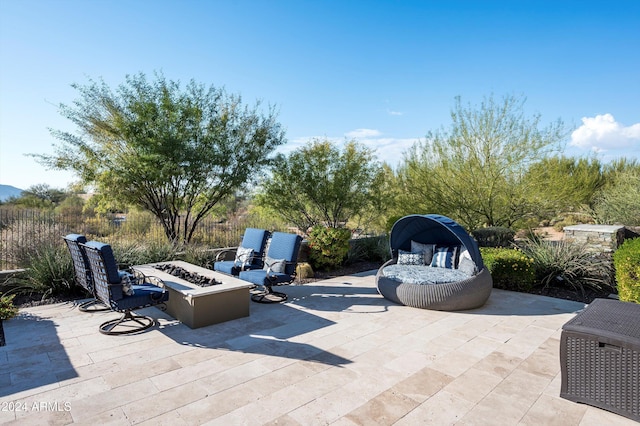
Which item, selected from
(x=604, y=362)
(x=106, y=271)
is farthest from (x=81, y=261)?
(x=604, y=362)

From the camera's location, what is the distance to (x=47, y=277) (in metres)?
5.41

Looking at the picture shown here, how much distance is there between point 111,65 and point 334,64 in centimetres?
532

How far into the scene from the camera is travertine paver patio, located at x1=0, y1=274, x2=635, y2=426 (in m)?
2.48

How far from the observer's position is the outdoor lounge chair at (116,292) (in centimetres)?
370

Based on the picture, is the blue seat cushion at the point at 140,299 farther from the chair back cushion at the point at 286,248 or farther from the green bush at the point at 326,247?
the green bush at the point at 326,247

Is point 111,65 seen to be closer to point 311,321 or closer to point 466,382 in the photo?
point 311,321

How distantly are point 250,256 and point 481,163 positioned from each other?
7886 millimetres

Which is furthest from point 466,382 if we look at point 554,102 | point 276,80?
point 554,102

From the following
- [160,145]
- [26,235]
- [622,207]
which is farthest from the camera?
[622,207]

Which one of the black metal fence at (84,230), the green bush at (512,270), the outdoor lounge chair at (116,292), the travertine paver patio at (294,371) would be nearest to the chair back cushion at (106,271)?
the outdoor lounge chair at (116,292)

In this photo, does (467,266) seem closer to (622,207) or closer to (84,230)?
(84,230)

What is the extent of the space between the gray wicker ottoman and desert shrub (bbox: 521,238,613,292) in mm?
3967

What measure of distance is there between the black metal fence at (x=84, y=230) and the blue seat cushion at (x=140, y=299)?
3.26 m

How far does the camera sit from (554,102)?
930cm
